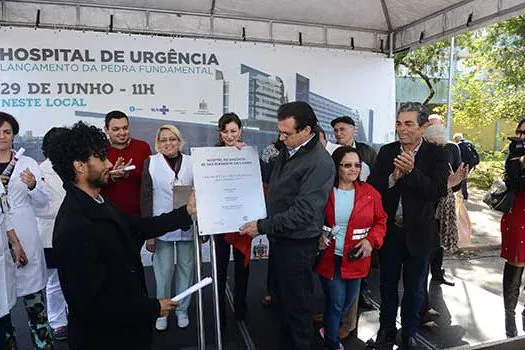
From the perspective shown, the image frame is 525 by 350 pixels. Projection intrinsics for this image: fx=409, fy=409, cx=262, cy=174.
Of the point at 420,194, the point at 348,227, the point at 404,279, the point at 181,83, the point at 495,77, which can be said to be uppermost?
the point at 495,77

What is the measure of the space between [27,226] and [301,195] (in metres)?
1.77

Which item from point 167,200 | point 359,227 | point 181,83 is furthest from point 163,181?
point 181,83

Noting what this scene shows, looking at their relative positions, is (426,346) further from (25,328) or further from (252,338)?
(25,328)

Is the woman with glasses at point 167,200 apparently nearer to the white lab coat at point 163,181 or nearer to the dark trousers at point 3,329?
the white lab coat at point 163,181

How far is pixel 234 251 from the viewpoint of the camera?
10.9 feet

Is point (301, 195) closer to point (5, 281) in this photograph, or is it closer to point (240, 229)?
point (240, 229)

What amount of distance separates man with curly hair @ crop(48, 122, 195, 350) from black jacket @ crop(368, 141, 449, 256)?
1.72 m

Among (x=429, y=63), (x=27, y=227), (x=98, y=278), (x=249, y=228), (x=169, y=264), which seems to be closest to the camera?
(x=98, y=278)

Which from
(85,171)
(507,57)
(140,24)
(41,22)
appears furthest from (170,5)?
(507,57)

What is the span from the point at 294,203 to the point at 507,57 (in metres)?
10.6

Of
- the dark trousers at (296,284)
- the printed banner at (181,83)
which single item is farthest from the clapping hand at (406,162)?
the printed banner at (181,83)

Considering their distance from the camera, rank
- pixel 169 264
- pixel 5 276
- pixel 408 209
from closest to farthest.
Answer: pixel 5 276 < pixel 408 209 < pixel 169 264

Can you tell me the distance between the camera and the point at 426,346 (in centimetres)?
313

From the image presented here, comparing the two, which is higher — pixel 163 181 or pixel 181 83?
pixel 181 83
